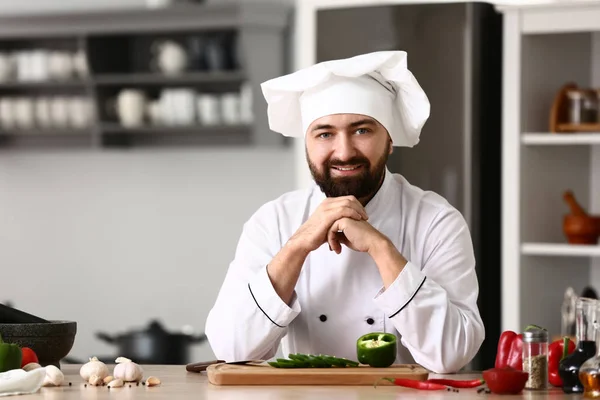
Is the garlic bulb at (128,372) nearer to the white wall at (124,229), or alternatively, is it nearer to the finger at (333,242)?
the finger at (333,242)

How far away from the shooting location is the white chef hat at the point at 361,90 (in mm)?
2307

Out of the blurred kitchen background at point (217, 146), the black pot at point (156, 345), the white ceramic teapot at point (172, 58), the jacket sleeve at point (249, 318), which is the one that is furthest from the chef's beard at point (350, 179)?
the white ceramic teapot at point (172, 58)

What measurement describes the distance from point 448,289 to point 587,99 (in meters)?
1.85

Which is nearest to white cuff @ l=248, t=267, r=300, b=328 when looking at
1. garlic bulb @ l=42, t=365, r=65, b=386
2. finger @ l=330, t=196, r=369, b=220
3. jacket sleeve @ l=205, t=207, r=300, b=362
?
jacket sleeve @ l=205, t=207, r=300, b=362

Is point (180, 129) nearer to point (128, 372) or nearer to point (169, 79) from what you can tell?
point (169, 79)

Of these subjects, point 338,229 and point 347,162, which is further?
point 347,162

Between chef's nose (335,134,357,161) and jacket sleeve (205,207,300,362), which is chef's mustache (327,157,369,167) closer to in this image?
chef's nose (335,134,357,161)

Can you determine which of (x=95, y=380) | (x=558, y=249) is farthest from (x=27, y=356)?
(x=558, y=249)

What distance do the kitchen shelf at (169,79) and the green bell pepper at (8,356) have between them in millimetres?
2765

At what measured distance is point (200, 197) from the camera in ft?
16.7

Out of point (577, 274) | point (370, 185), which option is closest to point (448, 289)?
point (370, 185)

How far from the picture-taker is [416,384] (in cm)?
190

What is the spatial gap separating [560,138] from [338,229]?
6.02 ft

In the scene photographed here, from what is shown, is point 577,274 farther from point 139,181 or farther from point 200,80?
point 139,181
